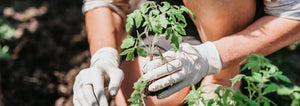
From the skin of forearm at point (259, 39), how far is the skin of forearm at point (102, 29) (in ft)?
2.31

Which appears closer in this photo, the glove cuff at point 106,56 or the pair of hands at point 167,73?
the pair of hands at point 167,73

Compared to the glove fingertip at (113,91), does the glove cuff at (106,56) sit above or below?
above

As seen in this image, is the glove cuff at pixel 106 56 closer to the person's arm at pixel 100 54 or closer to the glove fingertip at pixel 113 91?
the person's arm at pixel 100 54

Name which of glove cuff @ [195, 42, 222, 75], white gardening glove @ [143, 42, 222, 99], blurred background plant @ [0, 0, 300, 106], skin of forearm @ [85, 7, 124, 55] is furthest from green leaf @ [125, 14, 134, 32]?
blurred background plant @ [0, 0, 300, 106]

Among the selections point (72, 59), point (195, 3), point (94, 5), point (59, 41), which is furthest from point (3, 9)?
point (195, 3)

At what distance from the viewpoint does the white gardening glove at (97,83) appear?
1434 mm

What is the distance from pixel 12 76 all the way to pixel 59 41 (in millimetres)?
653

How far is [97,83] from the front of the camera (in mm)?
1480

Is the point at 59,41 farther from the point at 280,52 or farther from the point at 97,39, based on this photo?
the point at 280,52

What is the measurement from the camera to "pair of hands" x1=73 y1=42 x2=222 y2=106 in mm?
1367

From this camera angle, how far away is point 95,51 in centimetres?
191

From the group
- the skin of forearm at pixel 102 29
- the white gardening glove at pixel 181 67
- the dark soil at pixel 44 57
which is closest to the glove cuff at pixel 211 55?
the white gardening glove at pixel 181 67

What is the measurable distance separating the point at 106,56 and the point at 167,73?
490mm

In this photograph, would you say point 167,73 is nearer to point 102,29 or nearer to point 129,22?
point 129,22
